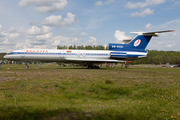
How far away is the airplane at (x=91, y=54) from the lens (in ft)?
104

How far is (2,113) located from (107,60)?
1168 inches

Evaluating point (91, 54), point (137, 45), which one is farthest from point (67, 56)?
point (137, 45)

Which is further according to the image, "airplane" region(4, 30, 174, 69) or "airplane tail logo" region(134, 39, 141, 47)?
"airplane tail logo" region(134, 39, 141, 47)

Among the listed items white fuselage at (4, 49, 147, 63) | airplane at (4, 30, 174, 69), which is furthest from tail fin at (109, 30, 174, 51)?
white fuselage at (4, 49, 147, 63)

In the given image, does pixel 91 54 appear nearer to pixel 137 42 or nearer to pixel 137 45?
pixel 137 45

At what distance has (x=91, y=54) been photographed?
34.0 m

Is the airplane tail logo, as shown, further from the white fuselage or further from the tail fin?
the white fuselage

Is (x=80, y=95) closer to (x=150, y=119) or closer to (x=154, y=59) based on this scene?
(x=150, y=119)

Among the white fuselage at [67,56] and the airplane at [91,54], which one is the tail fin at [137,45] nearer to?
the airplane at [91,54]

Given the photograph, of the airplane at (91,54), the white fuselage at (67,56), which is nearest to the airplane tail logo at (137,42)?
the airplane at (91,54)

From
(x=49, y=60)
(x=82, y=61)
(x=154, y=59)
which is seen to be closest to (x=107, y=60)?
(x=82, y=61)

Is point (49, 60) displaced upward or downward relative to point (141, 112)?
upward

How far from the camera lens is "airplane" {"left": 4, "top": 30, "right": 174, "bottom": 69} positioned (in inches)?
→ 1248

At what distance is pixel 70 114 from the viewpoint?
17.5 feet
